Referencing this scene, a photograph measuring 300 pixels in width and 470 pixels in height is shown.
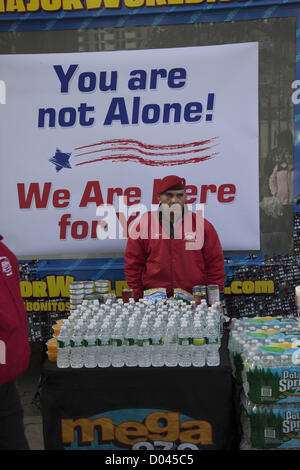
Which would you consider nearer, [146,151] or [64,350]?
[64,350]

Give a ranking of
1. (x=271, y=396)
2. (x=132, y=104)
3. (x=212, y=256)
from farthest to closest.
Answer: (x=132, y=104)
(x=212, y=256)
(x=271, y=396)

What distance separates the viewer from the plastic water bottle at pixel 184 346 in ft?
11.0

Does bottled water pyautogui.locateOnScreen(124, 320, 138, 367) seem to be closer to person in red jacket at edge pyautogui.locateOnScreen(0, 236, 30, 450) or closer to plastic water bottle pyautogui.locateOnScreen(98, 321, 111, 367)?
plastic water bottle pyautogui.locateOnScreen(98, 321, 111, 367)

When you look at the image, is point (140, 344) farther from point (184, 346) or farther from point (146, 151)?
point (146, 151)

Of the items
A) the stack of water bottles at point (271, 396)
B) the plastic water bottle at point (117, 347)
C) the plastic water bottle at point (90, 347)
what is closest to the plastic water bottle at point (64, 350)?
the plastic water bottle at point (90, 347)

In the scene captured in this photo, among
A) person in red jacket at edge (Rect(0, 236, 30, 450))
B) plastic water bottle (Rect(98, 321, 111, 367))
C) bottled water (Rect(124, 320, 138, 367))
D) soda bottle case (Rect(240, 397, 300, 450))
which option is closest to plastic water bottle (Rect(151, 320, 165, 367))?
bottled water (Rect(124, 320, 138, 367))

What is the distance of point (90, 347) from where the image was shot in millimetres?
3387

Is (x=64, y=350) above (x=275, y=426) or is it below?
above

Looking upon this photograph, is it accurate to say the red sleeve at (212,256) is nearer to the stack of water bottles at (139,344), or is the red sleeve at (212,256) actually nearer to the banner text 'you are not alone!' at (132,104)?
the banner text 'you are not alone!' at (132,104)

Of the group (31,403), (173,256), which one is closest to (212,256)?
(173,256)

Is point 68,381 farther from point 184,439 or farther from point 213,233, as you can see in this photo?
point 213,233

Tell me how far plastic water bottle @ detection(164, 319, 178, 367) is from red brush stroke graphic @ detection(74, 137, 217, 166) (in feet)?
8.58

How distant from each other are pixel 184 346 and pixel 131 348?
1.09 feet
